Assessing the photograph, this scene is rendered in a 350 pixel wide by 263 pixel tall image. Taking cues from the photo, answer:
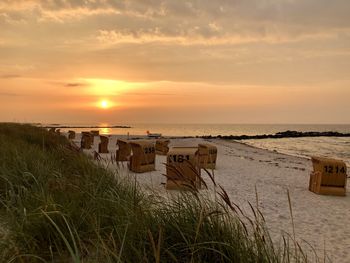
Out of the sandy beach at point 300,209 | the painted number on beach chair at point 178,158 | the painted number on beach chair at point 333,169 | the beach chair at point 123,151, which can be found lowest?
the sandy beach at point 300,209

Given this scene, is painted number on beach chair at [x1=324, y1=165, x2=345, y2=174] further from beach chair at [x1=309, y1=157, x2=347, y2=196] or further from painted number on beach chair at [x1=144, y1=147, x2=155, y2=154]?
painted number on beach chair at [x1=144, y1=147, x2=155, y2=154]

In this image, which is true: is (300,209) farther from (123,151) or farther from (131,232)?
(123,151)

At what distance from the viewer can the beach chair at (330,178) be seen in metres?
10.5

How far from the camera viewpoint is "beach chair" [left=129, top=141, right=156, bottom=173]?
12.4m

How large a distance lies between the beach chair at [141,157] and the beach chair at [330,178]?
549 centimetres

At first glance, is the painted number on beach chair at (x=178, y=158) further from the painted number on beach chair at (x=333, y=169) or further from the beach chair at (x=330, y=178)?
the painted number on beach chair at (x=333, y=169)

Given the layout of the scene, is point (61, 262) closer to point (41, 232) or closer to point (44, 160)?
point (41, 232)

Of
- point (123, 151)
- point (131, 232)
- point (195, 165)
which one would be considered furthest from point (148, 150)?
point (131, 232)

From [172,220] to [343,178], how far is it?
30.2 feet

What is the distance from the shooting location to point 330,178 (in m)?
10.7

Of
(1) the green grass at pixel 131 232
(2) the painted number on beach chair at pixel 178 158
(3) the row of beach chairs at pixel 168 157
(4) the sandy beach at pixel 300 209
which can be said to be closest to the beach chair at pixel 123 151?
(3) the row of beach chairs at pixel 168 157

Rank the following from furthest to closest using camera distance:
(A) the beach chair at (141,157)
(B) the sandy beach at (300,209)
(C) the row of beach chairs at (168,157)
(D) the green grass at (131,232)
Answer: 1. (A) the beach chair at (141,157)
2. (C) the row of beach chairs at (168,157)
3. (B) the sandy beach at (300,209)
4. (D) the green grass at (131,232)

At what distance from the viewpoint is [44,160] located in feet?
18.8

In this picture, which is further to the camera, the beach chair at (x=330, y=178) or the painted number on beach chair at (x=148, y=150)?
the painted number on beach chair at (x=148, y=150)
